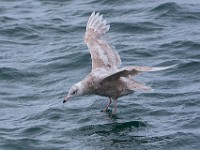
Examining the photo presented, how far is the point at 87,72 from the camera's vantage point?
16188 mm

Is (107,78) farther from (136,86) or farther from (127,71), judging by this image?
(127,71)

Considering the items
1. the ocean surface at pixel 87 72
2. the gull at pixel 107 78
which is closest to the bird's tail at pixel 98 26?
the gull at pixel 107 78

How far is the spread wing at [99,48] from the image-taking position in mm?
13852

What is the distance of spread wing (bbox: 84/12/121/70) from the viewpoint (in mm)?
13852

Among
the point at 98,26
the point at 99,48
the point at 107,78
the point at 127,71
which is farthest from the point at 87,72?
the point at 127,71

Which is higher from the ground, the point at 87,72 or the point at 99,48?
the point at 99,48

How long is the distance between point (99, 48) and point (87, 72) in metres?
1.91

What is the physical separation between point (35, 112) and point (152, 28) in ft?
20.5

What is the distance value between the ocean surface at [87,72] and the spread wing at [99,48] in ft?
2.76

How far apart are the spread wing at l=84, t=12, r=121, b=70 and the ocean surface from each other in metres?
0.84

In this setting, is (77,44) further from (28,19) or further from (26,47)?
(28,19)

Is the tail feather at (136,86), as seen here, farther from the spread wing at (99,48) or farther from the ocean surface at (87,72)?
the spread wing at (99,48)

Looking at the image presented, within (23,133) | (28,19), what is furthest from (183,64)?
(28,19)

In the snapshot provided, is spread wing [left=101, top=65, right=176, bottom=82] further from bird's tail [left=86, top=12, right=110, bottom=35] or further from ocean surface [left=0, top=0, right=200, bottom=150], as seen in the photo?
bird's tail [left=86, top=12, right=110, bottom=35]
